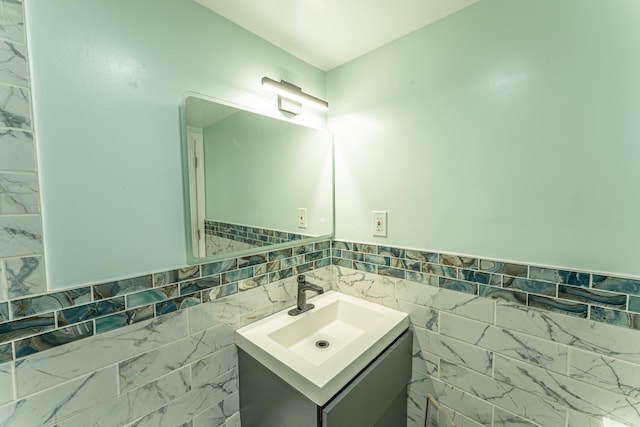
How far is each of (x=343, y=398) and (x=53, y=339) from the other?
894mm

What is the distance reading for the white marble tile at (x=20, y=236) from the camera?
0.64 meters

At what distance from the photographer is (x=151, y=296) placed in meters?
0.87

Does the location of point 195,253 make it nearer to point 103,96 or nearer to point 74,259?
point 74,259

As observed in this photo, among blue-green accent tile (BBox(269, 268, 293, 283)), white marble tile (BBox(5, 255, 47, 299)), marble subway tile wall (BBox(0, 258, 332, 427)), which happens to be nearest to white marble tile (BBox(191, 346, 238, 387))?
marble subway tile wall (BBox(0, 258, 332, 427))

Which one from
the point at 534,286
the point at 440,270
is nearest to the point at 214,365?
the point at 440,270

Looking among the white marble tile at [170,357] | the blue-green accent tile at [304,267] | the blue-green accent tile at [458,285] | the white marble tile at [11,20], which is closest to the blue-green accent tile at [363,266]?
the blue-green accent tile at [304,267]

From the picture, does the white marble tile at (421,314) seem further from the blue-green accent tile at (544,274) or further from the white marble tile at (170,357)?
the white marble tile at (170,357)

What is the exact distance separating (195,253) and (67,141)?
0.51 m

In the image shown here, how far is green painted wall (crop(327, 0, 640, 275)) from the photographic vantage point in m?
0.78

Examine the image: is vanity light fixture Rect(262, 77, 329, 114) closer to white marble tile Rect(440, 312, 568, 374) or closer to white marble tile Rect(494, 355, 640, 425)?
white marble tile Rect(440, 312, 568, 374)

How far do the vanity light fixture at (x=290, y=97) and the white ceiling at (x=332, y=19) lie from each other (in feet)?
0.72

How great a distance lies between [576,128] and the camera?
833 millimetres

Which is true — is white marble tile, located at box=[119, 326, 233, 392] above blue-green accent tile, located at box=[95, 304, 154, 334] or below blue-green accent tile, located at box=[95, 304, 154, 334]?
below

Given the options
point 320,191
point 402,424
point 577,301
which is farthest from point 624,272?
point 320,191
